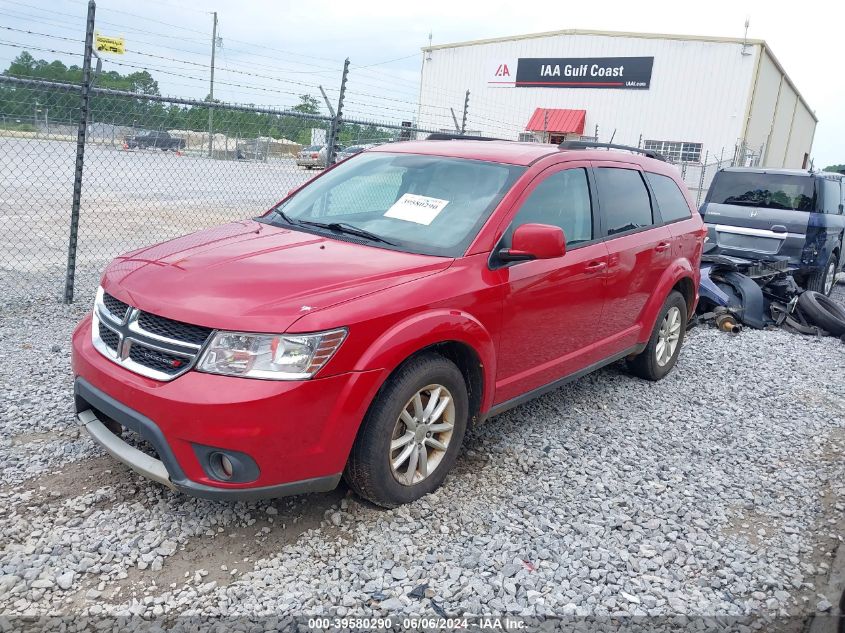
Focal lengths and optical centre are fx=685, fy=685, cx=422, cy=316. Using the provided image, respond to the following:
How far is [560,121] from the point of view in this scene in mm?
31562

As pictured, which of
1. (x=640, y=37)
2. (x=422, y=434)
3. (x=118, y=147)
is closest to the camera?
(x=422, y=434)

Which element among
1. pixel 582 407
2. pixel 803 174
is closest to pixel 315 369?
pixel 582 407

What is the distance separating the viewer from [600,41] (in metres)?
30.8

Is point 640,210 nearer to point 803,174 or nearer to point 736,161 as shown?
point 803,174

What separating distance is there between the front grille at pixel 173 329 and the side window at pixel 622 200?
2854 mm

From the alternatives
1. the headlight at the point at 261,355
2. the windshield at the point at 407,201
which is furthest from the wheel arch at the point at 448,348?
the windshield at the point at 407,201

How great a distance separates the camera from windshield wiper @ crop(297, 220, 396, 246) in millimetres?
3707

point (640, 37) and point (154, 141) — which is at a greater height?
point (640, 37)

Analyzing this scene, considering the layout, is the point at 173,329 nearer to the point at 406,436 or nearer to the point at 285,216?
the point at 406,436

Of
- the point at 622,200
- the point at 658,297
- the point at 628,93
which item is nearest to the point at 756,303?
the point at 658,297

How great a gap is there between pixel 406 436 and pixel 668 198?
344 centimetres

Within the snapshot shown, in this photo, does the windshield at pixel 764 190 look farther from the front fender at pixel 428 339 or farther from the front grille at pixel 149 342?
→ the front grille at pixel 149 342

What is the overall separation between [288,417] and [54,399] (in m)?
2.36

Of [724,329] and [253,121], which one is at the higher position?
[253,121]
